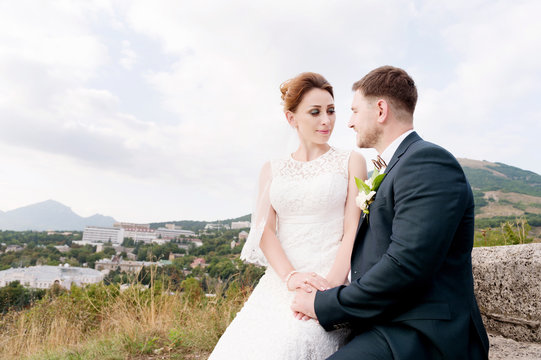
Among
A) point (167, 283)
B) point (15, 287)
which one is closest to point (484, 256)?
point (167, 283)

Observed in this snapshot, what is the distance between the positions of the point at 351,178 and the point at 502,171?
467 ft

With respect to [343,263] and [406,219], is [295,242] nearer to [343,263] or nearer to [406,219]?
[343,263]

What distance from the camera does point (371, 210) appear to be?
2.07 metres

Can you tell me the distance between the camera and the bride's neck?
3254 millimetres

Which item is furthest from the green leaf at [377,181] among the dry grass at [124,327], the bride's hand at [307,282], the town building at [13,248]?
the town building at [13,248]

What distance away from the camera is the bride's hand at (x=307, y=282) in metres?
2.39

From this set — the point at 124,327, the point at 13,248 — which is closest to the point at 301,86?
the point at 124,327

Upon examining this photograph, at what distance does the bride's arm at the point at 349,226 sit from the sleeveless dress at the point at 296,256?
0.17 feet

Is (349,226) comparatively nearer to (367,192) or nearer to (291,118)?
(367,192)

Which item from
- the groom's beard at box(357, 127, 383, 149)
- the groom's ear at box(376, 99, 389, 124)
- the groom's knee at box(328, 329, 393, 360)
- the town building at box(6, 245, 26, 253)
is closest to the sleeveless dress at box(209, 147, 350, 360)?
the groom's knee at box(328, 329, 393, 360)

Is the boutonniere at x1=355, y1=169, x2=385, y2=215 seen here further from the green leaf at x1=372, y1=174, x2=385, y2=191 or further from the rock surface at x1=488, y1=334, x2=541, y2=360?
the rock surface at x1=488, y1=334, x2=541, y2=360

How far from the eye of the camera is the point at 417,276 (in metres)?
1.68

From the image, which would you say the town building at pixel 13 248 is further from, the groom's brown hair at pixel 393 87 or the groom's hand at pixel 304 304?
the groom's brown hair at pixel 393 87

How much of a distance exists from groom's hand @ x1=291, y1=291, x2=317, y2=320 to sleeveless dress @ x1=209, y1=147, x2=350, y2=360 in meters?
0.05
